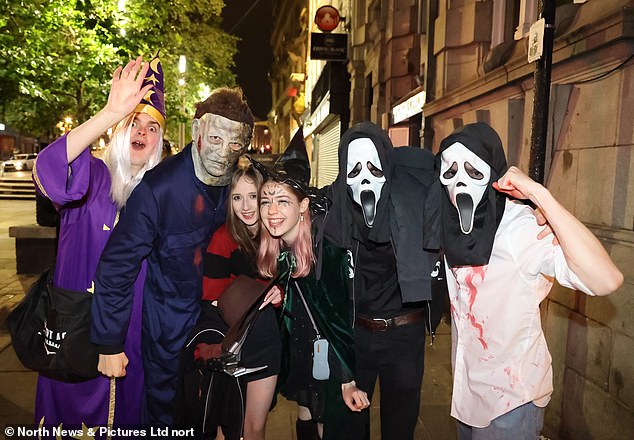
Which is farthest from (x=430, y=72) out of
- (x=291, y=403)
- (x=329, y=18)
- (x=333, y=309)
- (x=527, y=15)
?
(x=329, y=18)

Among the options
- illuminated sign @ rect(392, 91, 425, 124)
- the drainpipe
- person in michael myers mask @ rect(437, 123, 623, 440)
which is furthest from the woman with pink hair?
illuminated sign @ rect(392, 91, 425, 124)

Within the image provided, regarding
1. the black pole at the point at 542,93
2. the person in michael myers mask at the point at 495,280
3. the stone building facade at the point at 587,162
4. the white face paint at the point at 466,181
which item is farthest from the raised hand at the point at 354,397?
the black pole at the point at 542,93

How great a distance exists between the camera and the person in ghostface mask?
2.86 m

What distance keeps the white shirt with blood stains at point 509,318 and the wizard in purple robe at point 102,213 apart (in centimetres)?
183

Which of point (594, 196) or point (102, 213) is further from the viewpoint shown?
point (594, 196)

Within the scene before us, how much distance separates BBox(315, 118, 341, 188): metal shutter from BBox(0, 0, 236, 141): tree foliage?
5.92m

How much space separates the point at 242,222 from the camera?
3.08 meters

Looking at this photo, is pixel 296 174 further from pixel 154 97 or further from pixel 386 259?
pixel 154 97

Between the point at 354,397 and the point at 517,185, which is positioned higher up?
the point at 517,185

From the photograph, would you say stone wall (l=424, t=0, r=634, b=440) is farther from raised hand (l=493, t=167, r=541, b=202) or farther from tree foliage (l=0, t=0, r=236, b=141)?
tree foliage (l=0, t=0, r=236, b=141)

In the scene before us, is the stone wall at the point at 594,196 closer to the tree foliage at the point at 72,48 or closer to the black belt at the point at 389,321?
the black belt at the point at 389,321

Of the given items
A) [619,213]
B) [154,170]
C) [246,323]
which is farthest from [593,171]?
[154,170]

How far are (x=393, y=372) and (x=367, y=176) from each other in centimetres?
113

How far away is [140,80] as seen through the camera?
2.83 m
